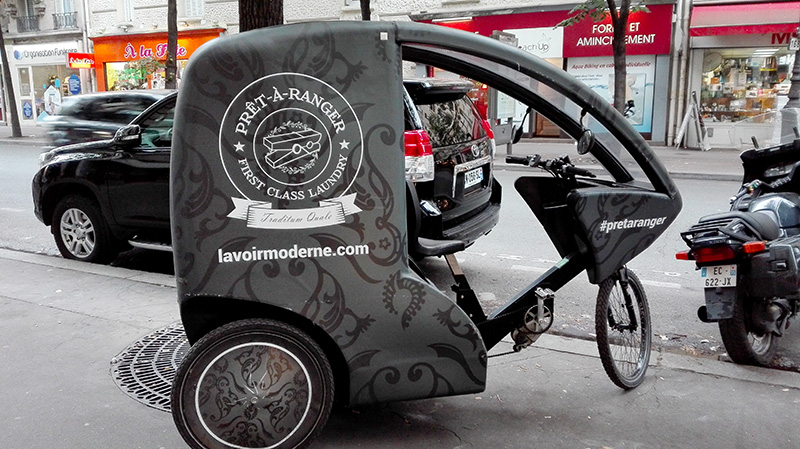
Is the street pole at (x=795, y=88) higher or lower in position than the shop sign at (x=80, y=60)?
lower

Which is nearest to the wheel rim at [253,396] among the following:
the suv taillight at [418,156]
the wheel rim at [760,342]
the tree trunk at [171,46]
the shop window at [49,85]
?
the suv taillight at [418,156]

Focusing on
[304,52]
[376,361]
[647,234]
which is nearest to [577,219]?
[647,234]

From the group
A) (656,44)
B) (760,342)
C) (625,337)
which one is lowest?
(760,342)

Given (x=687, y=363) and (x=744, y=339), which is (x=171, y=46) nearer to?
(x=687, y=363)

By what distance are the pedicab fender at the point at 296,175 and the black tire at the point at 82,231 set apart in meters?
4.43

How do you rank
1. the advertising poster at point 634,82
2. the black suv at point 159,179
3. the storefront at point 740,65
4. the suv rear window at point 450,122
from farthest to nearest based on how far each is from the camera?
the advertising poster at point 634,82 → the storefront at point 740,65 → the suv rear window at point 450,122 → the black suv at point 159,179

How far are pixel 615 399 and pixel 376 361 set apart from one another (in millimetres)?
1452

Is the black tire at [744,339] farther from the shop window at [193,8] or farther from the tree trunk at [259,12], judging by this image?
the shop window at [193,8]

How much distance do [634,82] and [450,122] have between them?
15251 millimetres

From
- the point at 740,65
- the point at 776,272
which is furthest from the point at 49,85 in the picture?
the point at 776,272

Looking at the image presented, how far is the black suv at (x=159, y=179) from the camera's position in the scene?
18.9 feet

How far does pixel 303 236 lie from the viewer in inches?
119

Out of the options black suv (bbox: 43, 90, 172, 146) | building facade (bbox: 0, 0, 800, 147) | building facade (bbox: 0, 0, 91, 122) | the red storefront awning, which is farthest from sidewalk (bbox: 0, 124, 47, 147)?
the red storefront awning

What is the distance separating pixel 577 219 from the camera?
352 centimetres
